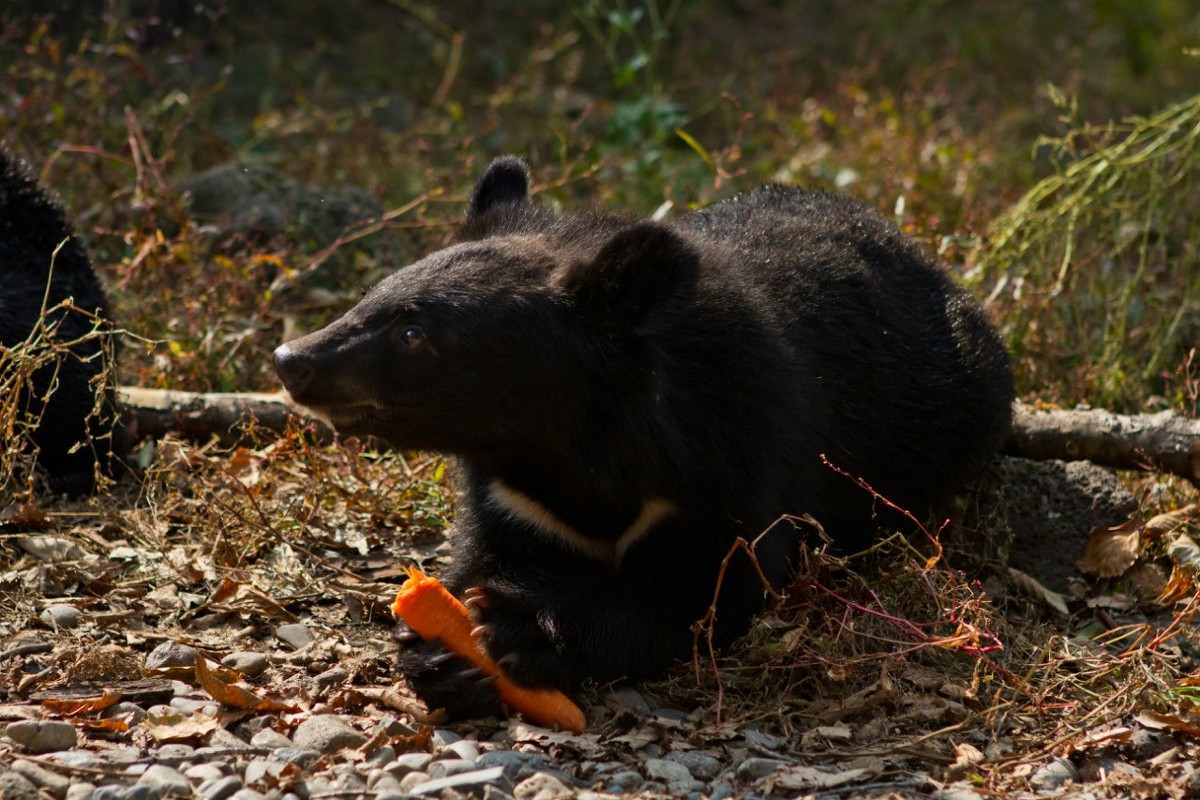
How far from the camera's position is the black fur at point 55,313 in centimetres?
579

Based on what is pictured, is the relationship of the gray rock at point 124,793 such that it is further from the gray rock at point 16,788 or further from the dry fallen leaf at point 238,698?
the dry fallen leaf at point 238,698

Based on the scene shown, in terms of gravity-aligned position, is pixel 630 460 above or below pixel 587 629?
above

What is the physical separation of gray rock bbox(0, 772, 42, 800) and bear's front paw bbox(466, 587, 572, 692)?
1321 millimetres

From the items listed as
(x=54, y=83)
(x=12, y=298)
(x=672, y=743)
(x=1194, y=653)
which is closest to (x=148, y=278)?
(x=12, y=298)

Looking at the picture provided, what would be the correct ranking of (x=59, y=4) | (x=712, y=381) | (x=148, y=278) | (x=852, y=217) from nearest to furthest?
1. (x=712, y=381)
2. (x=852, y=217)
3. (x=148, y=278)
4. (x=59, y=4)

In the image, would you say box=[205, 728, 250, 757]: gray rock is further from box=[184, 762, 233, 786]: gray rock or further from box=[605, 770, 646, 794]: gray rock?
box=[605, 770, 646, 794]: gray rock

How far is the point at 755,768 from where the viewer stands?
12.7 ft

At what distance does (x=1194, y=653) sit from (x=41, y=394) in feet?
14.3

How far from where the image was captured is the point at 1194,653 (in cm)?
488

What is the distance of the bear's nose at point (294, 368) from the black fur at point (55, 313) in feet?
5.94

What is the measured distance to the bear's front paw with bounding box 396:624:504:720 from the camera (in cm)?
419

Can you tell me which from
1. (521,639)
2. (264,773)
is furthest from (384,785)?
(521,639)

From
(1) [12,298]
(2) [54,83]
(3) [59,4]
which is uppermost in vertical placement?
(3) [59,4]

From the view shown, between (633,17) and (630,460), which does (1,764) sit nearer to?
(630,460)
